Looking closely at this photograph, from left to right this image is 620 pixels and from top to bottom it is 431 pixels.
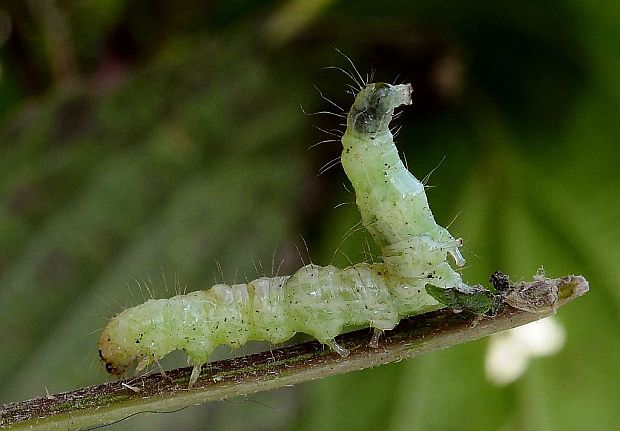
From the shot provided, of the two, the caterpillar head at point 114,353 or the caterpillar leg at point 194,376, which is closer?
the caterpillar leg at point 194,376

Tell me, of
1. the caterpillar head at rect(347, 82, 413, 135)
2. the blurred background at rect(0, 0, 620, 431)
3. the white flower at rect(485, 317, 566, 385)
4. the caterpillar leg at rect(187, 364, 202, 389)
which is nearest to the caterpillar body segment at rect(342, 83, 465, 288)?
the caterpillar head at rect(347, 82, 413, 135)

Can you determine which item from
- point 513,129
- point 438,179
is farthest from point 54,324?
point 513,129

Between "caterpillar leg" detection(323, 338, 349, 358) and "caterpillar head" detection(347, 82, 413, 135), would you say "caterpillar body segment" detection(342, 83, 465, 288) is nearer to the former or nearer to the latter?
"caterpillar head" detection(347, 82, 413, 135)

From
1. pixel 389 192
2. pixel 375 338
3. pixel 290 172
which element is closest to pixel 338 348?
pixel 375 338

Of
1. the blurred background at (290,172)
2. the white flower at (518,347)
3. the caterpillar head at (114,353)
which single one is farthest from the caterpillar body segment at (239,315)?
the white flower at (518,347)

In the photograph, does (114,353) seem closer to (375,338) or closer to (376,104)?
(375,338)

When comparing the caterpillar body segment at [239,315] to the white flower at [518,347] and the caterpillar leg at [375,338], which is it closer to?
the caterpillar leg at [375,338]
